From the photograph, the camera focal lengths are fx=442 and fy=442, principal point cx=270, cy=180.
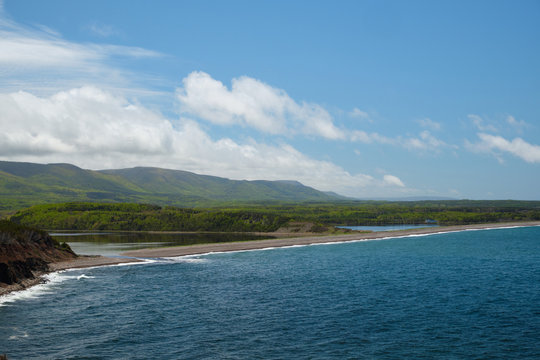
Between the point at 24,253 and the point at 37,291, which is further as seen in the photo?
the point at 24,253

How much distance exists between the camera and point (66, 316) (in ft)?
160

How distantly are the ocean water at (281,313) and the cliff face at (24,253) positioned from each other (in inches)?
189

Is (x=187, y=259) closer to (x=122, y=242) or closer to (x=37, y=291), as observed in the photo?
(x=37, y=291)

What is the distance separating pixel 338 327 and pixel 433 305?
15.5 metres

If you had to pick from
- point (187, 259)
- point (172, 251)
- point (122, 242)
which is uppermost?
point (172, 251)

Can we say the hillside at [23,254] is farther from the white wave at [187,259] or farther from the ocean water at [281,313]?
the white wave at [187,259]

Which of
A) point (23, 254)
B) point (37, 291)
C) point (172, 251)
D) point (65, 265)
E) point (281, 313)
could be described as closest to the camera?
point (281, 313)

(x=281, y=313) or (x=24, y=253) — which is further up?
(x=24, y=253)

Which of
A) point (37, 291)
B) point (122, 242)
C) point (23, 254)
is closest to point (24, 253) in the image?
point (23, 254)

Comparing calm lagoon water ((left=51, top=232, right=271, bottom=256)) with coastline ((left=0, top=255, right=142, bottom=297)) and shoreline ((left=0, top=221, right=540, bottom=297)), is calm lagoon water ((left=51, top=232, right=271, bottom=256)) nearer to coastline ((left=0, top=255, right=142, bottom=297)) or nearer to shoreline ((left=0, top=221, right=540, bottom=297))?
shoreline ((left=0, top=221, right=540, bottom=297))

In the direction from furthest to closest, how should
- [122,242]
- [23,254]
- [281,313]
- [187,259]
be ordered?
[122,242] → [187,259] → [23,254] → [281,313]

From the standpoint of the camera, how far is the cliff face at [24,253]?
216 feet

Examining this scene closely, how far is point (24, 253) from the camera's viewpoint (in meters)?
77.6

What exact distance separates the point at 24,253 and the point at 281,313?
52.4m
